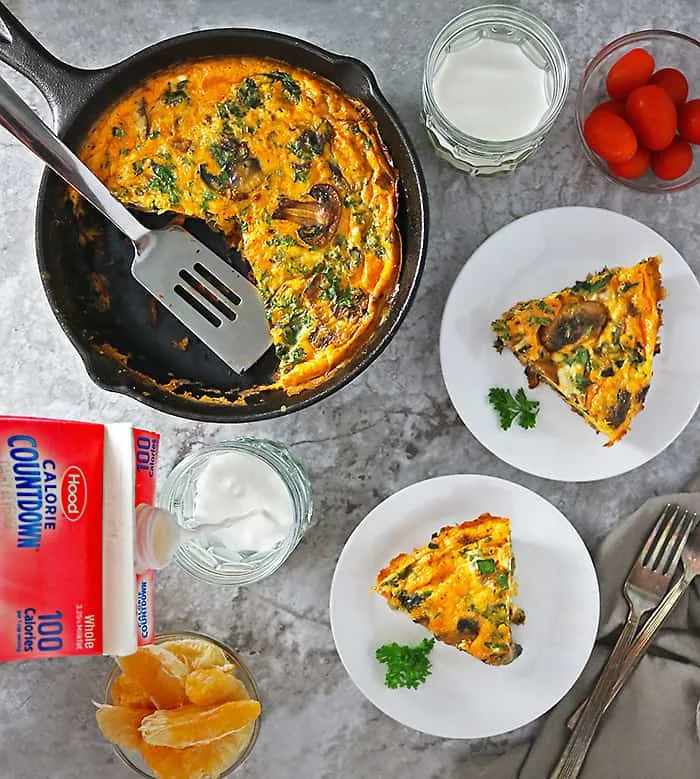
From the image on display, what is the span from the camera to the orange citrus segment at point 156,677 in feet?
7.54

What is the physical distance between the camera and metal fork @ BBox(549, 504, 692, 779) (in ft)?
8.05

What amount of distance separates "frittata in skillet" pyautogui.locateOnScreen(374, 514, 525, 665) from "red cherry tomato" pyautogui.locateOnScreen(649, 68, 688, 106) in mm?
1156

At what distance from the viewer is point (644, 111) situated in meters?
2.35

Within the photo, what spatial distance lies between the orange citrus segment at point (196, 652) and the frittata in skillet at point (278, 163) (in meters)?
0.81

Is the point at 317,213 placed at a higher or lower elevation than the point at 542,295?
higher

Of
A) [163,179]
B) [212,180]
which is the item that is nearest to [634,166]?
[212,180]

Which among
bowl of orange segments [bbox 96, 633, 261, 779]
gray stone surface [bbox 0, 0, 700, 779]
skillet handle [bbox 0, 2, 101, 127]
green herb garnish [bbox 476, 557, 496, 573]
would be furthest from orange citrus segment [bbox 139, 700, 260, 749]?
skillet handle [bbox 0, 2, 101, 127]

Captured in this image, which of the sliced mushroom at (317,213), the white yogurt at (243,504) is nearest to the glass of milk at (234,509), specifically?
the white yogurt at (243,504)

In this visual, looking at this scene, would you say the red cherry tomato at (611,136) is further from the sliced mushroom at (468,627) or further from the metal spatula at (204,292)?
the sliced mushroom at (468,627)

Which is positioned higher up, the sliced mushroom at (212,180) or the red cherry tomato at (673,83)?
the red cherry tomato at (673,83)

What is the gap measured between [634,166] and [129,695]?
183 cm

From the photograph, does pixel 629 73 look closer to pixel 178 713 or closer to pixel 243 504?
pixel 243 504

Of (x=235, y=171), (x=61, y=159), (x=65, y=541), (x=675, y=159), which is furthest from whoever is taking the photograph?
(x=675, y=159)

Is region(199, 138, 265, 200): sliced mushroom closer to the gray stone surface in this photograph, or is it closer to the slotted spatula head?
the slotted spatula head
